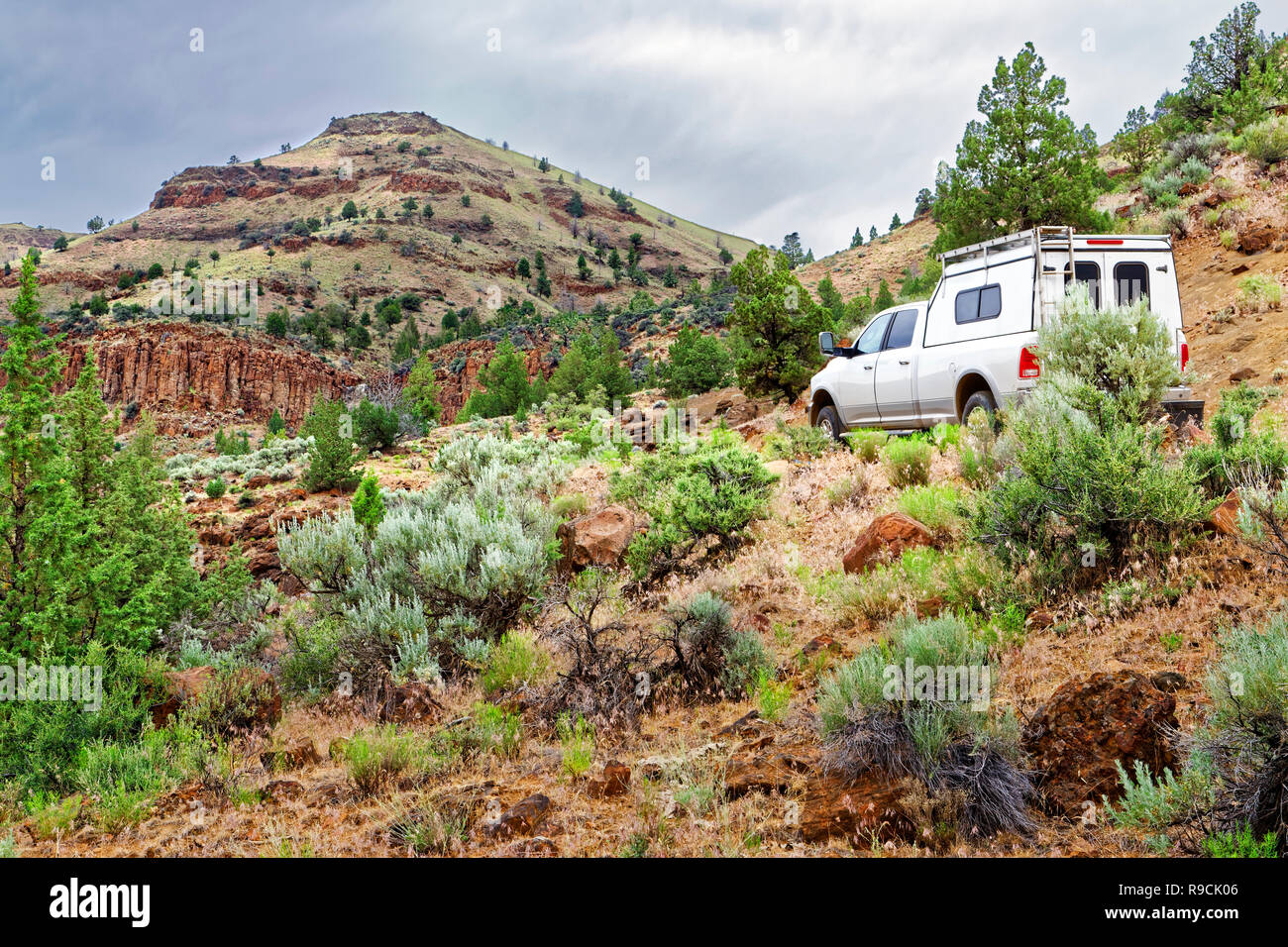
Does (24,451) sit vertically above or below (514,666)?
above

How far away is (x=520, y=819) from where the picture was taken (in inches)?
134

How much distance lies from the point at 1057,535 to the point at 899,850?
10.1 ft

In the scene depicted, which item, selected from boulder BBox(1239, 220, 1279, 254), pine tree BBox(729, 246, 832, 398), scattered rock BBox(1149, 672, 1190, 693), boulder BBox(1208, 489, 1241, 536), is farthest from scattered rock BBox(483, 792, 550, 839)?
boulder BBox(1239, 220, 1279, 254)

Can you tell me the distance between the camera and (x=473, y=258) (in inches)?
3802

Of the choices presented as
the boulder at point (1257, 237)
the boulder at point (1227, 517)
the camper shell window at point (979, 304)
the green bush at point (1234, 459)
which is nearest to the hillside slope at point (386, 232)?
the boulder at point (1257, 237)

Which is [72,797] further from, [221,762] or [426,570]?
[426,570]

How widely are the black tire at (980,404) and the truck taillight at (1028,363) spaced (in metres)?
0.56

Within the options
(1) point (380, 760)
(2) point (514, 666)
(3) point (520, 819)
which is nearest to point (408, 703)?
(2) point (514, 666)

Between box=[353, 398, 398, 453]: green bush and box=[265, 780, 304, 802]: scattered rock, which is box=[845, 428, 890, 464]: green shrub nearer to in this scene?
box=[265, 780, 304, 802]: scattered rock

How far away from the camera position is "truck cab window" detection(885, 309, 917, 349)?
33.0 feet

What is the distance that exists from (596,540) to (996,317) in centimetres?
529

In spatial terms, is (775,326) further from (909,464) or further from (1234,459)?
(1234,459)

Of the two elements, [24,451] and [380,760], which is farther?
[24,451]
